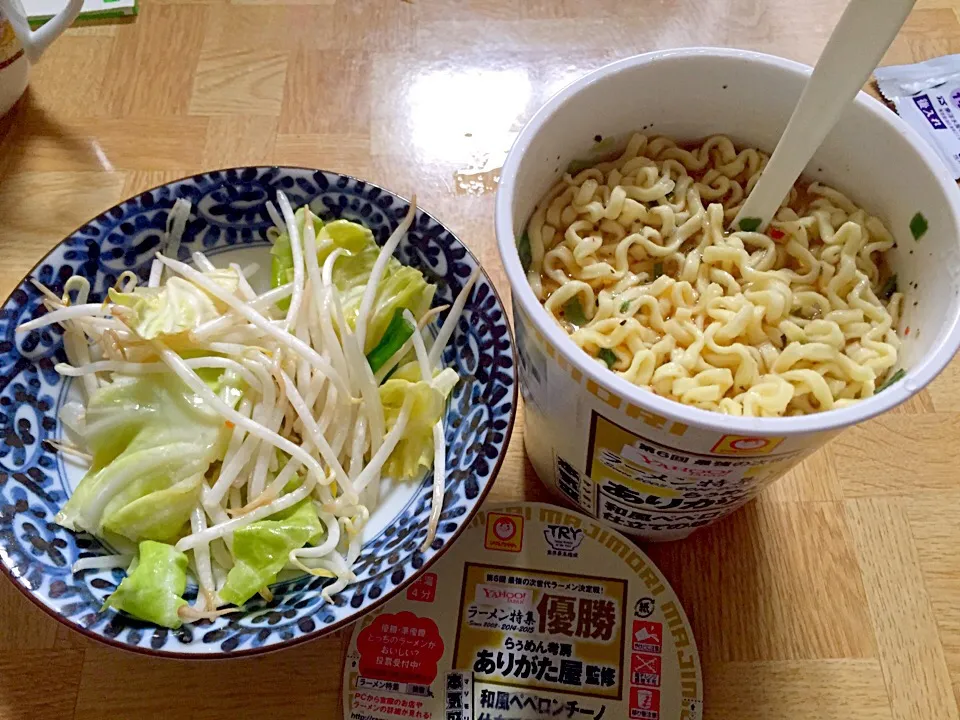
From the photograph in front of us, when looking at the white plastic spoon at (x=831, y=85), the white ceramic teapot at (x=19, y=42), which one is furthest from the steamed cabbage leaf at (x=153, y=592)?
the white ceramic teapot at (x=19, y=42)

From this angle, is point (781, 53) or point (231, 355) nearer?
point (231, 355)

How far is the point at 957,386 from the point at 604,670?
507 millimetres

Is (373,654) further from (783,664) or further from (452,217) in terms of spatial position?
(452,217)

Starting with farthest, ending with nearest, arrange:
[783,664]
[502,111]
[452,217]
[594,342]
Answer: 1. [502,111]
2. [452,217]
3. [783,664]
4. [594,342]

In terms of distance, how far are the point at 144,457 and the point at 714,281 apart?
1.72 ft

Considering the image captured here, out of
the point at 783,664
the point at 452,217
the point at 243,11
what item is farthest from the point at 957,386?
the point at 243,11

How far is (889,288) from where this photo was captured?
2.00ft

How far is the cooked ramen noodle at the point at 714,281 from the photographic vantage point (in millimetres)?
547

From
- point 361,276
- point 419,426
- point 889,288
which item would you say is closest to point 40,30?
point 361,276

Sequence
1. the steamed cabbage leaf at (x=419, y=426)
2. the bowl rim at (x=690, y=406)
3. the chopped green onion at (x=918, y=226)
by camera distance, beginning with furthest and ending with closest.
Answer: the steamed cabbage leaf at (x=419, y=426) → the chopped green onion at (x=918, y=226) → the bowl rim at (x=690, y=406)

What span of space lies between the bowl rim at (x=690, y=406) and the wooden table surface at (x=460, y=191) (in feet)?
0.97

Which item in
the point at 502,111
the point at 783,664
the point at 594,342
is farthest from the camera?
the point at 502,111

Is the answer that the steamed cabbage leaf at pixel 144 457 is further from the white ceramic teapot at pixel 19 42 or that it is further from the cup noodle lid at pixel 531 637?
the white ceramic teapot at pixel 19 42

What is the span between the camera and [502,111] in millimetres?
1044
